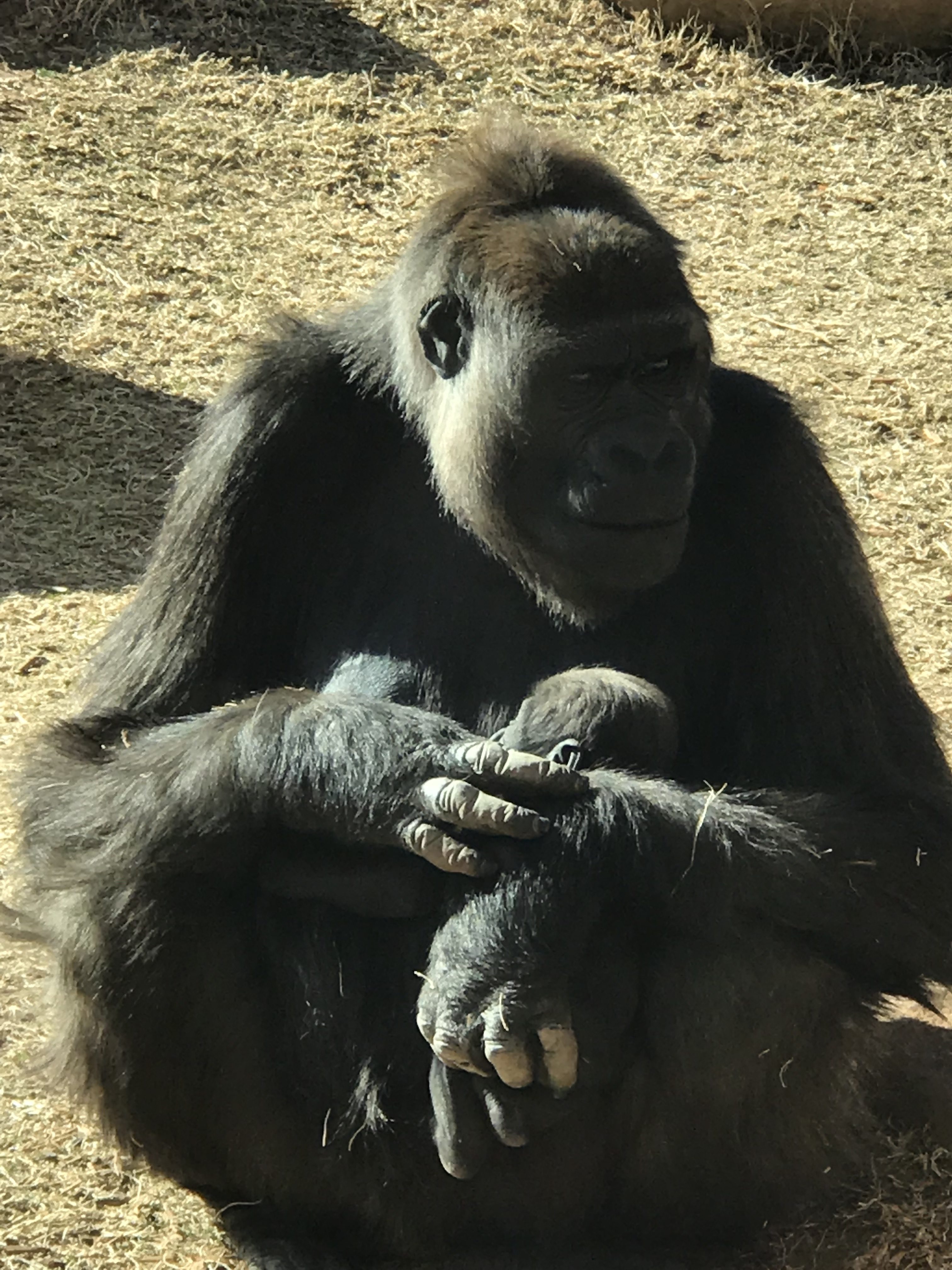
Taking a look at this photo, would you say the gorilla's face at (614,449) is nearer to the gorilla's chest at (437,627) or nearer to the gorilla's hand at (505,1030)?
the gorilla's chest at (437,627)

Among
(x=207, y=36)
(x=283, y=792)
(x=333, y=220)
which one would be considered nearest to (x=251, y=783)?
→ (x=283, y=792)

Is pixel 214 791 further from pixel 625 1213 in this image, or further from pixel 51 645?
pixel 51 645

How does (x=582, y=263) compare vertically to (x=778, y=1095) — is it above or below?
above

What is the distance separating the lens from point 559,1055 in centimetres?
335

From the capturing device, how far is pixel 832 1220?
392 centimetres

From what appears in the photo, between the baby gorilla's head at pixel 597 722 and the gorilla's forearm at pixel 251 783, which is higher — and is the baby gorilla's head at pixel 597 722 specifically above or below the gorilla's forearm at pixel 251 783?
Result: above

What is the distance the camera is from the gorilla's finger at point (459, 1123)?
349 cm

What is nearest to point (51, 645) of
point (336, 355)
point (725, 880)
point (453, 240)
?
point (336, 355)

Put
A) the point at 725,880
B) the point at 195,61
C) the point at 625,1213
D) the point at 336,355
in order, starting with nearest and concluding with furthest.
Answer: the point at 725,880, the point at 625,1213, the point at 336,355, the point at 195,61

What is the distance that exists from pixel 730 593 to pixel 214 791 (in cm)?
124

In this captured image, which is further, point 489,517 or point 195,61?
point 195,61

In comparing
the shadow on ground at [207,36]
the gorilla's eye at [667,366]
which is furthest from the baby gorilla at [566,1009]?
the shadow on ground at [207,36]

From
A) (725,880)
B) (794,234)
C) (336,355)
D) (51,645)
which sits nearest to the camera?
(725,880)

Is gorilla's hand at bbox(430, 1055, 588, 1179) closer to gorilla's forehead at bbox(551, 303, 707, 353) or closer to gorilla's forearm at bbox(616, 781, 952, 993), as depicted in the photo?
gorilla's forearm at bbox(616, 781, 952, 993)
